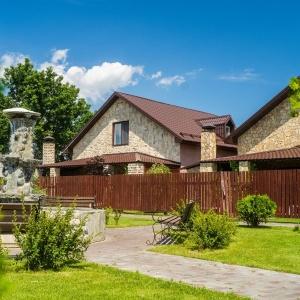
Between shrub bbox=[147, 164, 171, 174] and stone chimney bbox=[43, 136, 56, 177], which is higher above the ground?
stone chimney bbox=[43, 136, 56, 177]

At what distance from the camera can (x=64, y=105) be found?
1914 inches

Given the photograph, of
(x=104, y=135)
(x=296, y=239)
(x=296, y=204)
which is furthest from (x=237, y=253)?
(x=104, y=135)

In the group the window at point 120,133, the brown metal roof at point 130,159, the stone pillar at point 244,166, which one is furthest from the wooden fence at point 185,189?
the window at point 120,133

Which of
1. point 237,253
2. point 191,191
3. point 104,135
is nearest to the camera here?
point 237,253

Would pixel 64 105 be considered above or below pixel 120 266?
above

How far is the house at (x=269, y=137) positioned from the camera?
26141 millimetres

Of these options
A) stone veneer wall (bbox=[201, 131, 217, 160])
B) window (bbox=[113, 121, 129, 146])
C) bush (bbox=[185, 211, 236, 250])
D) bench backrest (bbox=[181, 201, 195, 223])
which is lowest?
bush (bbox=[185, 211, 236, 250])

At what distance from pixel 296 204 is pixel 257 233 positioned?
7122mm

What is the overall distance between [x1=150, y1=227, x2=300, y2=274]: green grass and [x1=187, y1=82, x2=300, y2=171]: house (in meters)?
13.3

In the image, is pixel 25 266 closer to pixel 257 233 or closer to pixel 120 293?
pixel 120 293

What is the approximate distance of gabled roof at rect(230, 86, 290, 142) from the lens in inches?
1075

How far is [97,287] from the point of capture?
677 centimetres

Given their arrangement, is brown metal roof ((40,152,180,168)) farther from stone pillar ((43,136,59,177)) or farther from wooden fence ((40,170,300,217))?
stone pillar ((43,136,59,177))

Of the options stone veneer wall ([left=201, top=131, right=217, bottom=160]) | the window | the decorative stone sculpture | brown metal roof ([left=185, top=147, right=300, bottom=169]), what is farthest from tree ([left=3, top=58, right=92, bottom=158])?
the decorative stone sculpture
